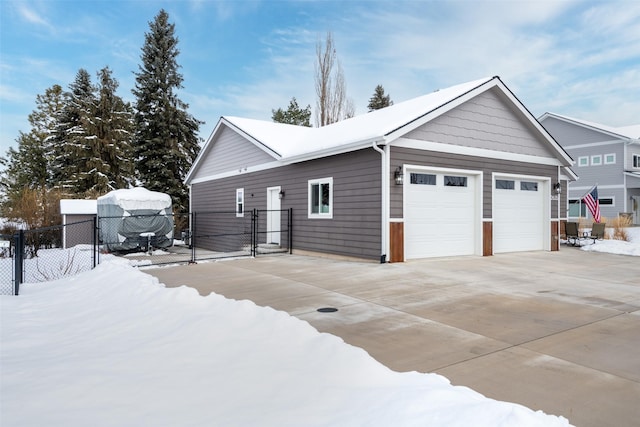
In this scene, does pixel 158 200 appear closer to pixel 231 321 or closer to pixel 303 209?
pixel 303 209

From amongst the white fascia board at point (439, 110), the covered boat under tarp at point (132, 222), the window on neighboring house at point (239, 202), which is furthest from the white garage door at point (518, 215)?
the covered boat under tarp at point (132, 222)

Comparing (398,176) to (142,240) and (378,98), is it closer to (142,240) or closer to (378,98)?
(142,240)

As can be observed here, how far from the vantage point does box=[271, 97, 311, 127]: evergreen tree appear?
111 ft

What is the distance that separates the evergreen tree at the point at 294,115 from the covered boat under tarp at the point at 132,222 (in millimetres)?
Answer: 20875

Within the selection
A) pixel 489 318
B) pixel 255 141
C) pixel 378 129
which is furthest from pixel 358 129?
pixel 489 318

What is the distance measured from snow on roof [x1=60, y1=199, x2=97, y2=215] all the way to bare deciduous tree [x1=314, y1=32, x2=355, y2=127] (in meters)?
16.0

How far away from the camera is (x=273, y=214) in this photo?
44.6 feet

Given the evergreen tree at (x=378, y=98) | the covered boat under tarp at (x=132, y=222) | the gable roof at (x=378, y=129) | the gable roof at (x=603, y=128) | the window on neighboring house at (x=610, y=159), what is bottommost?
the covered boat under tarp at (x=132, y=222)

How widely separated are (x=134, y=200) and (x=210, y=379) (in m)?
12.3

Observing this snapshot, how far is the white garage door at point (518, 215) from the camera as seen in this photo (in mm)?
11695

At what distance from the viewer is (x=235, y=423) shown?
2.35 meters

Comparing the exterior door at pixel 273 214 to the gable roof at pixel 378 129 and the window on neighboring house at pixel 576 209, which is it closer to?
the gable roof at pixel 378 129

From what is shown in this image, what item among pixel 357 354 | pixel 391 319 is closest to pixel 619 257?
pixel 391 319

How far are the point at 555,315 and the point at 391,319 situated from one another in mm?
2036
